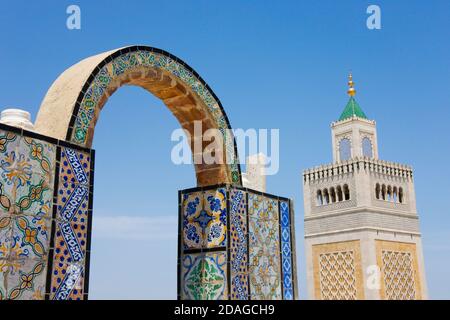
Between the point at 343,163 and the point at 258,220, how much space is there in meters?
19.5

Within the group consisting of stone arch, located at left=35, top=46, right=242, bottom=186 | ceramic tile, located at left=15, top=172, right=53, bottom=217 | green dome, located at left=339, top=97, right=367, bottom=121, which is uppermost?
green dome, located at left=339, top=97, right=367, bottom=121

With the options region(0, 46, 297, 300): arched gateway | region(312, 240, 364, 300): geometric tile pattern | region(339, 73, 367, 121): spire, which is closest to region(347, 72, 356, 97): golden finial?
region(339, 73, 367, 121): spire

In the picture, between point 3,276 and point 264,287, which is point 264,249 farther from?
point 3,276

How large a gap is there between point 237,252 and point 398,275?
64.2ft

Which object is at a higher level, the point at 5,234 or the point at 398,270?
the point at 398,270

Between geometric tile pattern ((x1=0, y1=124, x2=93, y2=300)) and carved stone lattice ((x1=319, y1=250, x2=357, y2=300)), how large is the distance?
64.0 ft

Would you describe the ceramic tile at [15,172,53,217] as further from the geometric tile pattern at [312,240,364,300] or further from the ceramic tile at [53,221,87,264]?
the geometric tile pattern at [312,240,364,300]

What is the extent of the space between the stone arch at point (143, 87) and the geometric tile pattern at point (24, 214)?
0.29m

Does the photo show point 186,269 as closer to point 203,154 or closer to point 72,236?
point 203,154

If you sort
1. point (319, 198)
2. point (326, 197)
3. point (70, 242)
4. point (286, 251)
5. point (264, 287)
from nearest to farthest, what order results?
point (70, 242) → point (264, 287) → point (286, 251) → point (326, 197) → point (319, 198)

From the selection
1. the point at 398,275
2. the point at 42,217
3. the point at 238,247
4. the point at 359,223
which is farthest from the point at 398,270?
the point at 42,217

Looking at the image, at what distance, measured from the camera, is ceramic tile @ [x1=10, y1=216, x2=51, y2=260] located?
2574 millimetres

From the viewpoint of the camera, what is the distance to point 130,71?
347 centimetres
